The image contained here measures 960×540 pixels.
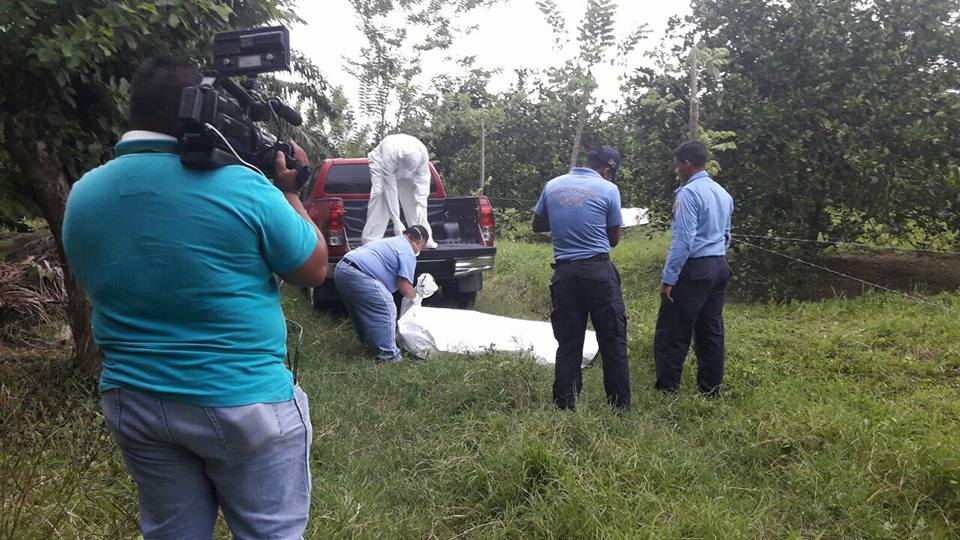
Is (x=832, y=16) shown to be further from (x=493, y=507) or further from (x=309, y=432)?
(x=309, y=432)

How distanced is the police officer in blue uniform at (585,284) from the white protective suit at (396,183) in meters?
2.99

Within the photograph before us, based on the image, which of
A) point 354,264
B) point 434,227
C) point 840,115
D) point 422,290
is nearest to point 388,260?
point 354,264

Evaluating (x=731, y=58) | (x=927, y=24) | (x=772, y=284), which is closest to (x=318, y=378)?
(x=772, y=284)

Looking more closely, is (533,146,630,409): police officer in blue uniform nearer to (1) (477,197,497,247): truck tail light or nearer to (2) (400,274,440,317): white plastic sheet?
(2) (400,274,440,317): white plastic sheet

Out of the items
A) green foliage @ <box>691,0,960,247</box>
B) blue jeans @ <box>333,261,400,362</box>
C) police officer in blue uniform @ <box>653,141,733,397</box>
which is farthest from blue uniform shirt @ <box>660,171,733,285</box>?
green foliage @ <box>691,0,960,247</box>

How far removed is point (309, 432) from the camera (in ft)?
5.89

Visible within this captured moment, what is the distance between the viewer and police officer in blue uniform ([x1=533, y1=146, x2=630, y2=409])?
4152mm

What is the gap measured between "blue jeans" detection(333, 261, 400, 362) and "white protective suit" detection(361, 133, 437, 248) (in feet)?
4.11

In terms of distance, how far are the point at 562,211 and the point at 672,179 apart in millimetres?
5203

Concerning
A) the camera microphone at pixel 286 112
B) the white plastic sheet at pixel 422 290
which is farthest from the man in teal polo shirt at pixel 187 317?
the white plastic sheet at pixel 422 290

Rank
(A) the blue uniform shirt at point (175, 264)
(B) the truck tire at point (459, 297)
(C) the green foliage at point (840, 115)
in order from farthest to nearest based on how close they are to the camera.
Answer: (B) the truck tire at point (459, 297) < (C) the green foliage at point (840, 115) < (A) the blue uniform shirt at point (175, 264)

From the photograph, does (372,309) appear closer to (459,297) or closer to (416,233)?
(416,233)

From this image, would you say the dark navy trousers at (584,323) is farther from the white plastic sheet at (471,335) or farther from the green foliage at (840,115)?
the green foliage at (840,115)

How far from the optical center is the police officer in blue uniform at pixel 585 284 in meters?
4.15
